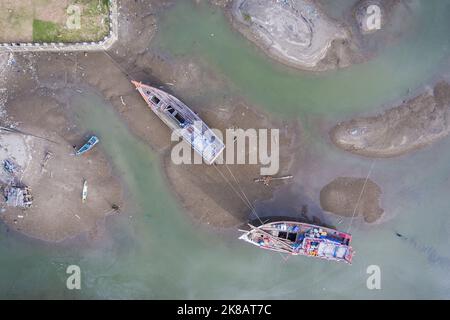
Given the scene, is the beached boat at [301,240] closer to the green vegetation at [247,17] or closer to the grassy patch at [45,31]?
the green vegetation at [247,17]

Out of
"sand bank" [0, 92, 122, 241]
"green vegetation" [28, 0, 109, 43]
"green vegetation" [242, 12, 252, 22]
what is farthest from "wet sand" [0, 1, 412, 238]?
"green vegetation" [242, 12, 252, 22]

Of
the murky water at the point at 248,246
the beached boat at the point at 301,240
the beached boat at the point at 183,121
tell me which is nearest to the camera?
the beached boat at the point at 183,121

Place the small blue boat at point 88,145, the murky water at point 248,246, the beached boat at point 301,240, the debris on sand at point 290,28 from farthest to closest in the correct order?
the murky water at point 248,246, the small blue boat at point 88,145, the debris on sand at point 290,28, the beached boat at point 301,240

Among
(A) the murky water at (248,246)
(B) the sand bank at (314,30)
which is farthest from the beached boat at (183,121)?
(B) the sand bank at (314,30)

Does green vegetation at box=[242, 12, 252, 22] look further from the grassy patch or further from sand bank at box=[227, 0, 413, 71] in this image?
the grassy patch

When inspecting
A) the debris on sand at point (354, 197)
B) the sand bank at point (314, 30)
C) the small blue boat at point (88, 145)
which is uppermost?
the sand bank at point (314, 30)

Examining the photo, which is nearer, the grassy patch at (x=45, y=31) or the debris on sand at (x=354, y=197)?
the grassy patch at (x=45, y=31)

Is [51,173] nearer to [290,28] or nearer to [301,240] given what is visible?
[301,240]
